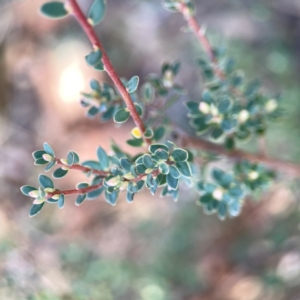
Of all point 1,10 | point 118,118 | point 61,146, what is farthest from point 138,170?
point 1,10

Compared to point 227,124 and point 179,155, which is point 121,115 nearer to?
point 179,155

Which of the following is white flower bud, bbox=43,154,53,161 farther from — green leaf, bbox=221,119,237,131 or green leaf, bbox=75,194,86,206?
green leaf, bbox=221,119,237,131

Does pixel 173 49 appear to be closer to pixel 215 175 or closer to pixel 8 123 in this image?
pixel 8 123

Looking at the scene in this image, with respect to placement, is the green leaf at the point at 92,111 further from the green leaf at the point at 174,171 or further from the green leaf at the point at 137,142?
the green leaf at the point at 174,171

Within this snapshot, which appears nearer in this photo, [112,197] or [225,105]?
[112,197]

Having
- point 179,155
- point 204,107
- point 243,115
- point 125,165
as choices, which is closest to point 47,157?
point 125,165

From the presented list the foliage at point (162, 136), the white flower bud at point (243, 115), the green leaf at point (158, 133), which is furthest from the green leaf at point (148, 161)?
the white flower bud at point (243, 115)

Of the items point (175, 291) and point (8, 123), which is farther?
point (8, 123)
